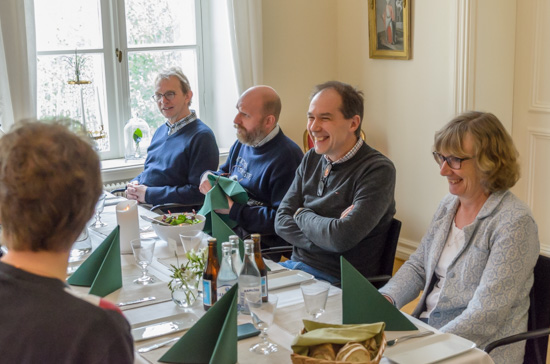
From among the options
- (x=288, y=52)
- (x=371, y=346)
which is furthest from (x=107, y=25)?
(x=371, y=346)

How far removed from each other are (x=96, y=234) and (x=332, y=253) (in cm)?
104

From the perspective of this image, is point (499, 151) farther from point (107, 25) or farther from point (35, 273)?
point (107, 25)

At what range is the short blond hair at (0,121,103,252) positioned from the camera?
3.68 ft

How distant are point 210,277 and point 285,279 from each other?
375 mm

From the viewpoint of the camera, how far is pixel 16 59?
402 cm

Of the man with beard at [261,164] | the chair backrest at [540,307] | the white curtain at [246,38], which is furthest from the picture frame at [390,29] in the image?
the chair backrest at [540,307]

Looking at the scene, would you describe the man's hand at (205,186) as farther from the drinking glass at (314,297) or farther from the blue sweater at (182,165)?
the drinking glass at (314,297)

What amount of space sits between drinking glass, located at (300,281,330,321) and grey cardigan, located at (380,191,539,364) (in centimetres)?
45

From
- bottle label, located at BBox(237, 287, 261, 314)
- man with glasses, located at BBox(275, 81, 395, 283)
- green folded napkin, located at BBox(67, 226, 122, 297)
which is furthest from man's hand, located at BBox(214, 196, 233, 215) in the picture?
bottle label, located at BBox(237, 287, 261, 314)

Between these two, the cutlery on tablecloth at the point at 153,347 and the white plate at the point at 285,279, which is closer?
the cutlery on tablecloth at the point at 153,347

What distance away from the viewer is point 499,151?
227 centimetres

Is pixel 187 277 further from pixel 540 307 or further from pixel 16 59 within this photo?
pixel 16 59

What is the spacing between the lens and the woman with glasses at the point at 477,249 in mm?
2098

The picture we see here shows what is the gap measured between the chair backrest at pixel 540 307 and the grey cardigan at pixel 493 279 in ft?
0.10
